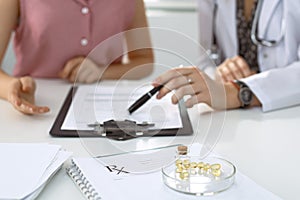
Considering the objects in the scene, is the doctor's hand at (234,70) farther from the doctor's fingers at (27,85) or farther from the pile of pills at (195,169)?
the pile of pills at (195,169)

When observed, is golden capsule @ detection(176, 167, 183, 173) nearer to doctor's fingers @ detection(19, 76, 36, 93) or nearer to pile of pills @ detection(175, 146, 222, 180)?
pile of pills @ detection(175, 146, 222, 180)

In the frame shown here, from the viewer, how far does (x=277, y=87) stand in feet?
4.32

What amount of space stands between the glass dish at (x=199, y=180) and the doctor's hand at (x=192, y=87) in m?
0.25

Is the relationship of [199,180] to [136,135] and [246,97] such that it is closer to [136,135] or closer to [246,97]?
[136,135]

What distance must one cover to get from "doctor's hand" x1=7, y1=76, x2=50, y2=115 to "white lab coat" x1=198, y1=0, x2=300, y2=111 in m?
0.47

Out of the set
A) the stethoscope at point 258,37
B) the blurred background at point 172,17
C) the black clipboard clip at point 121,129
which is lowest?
the blurred background at point 172,17

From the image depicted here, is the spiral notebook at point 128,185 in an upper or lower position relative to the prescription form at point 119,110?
upper

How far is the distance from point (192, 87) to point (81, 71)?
1.16 ft

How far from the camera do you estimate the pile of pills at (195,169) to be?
0.89 meters

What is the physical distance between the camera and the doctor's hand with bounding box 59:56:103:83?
4.16ft

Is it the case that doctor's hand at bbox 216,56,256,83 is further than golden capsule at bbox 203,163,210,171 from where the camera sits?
Yes

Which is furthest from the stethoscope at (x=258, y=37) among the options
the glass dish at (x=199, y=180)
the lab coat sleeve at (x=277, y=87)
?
the glass dish at (x=199, y=180)

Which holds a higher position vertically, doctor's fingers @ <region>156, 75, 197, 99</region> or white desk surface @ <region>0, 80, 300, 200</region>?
doctor's fingers @ <region>156, 75, 197, 99</region>

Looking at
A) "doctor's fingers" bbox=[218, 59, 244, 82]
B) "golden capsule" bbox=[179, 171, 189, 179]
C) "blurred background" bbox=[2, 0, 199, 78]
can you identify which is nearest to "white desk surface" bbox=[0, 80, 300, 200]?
"golden capsule" bbox=[179, 171, 189, 179]
